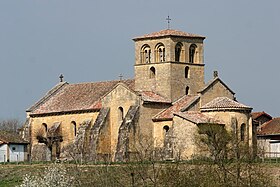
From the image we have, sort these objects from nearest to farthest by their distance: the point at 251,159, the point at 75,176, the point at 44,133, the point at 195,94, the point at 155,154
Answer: the point at 251,159 → the point at 75,176 → the point at 155,154 → the point at 195,94 → the point at 44,133

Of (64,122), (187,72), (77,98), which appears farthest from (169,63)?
(64,122)

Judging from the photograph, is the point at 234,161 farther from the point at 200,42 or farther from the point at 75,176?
the point at 200,42

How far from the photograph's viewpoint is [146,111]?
320 ft

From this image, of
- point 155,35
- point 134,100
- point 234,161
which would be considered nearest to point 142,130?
point 134,100

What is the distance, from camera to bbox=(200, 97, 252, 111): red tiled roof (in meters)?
93.7

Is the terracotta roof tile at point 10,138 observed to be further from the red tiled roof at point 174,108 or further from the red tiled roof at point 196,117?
the red tiled roof at point 196,117

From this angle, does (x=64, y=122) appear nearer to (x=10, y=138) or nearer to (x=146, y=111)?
(x=10, y=138)

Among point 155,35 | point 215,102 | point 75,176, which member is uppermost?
point 155,35

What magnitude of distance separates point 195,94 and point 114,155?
347 inches

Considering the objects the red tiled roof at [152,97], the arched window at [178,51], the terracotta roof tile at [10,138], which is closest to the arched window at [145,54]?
the arched window at [178,51]

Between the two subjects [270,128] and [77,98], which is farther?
[77,98]

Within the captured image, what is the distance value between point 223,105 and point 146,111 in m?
7.11

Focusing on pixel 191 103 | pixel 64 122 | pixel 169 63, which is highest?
pixel 169 63

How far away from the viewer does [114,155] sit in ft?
321
